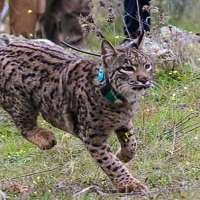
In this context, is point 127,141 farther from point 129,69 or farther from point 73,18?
point 73,18

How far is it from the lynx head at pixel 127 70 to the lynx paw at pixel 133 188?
2.04ft

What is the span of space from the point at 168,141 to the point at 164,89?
1.66 meters

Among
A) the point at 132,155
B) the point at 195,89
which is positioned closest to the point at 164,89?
the point at 195,89

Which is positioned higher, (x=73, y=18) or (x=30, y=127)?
(x=30, y=127)

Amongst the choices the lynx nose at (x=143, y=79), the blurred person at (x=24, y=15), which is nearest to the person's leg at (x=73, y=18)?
the blurred person at (x=24, y=15)

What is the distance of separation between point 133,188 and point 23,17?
5474 millimetres

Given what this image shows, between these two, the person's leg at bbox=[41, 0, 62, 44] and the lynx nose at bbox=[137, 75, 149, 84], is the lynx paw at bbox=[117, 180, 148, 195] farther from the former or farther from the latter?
the person's leg at bbox=[41, 0, 62, 44]

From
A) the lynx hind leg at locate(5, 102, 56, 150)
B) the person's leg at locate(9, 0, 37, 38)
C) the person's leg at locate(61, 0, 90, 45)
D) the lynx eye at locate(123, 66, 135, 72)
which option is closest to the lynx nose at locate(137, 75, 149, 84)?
the lynx eye at locate(123, 66, 135, 72)

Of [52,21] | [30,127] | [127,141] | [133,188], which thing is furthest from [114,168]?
[52,21]

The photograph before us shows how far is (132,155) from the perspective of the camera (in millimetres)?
7645

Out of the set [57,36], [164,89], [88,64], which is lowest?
[57,36]

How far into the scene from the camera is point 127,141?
7551mm

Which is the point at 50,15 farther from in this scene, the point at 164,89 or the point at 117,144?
the point at 117,144

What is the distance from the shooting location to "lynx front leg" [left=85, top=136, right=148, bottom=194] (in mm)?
7137
